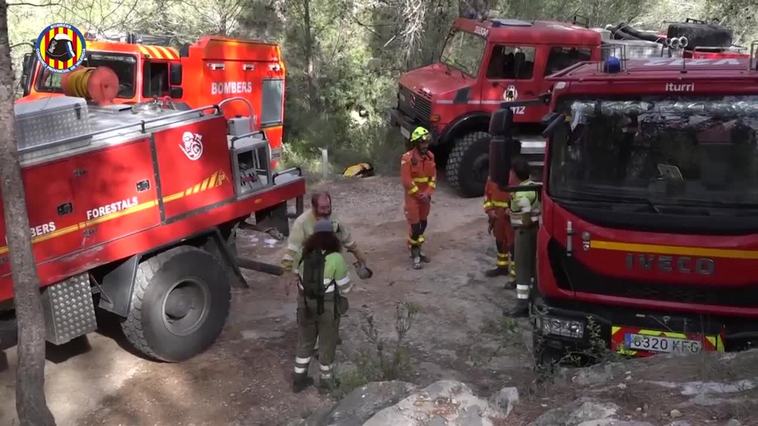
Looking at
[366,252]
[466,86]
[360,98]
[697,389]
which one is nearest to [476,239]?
[366,252]

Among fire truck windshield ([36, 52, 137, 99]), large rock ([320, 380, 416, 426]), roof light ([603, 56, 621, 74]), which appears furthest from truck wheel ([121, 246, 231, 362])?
fire truck windshield ([36, 52, 137, 99])

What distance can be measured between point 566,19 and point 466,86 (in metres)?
6.23

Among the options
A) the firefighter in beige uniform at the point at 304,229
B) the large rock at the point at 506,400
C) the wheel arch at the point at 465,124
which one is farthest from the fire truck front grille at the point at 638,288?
the wheel arch at the point at 465,124

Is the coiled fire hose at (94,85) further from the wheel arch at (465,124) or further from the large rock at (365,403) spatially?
the wheel arch at (465,124)

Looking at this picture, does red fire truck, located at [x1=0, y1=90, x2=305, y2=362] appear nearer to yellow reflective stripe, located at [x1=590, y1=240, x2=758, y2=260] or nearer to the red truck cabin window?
yellow reflective stripe, located at [x1=590, y1=240, x2=758, y2=260]

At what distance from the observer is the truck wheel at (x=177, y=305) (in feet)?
18.2

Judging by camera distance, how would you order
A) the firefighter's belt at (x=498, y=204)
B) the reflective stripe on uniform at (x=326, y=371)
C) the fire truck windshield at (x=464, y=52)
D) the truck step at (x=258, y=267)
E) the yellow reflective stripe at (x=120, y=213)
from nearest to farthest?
the yellow reflective stripe at (x=120, y=213) < the reflective stripe on uniform at (x=326, y=371) < the truck step at (x=258, y=267) < the firefighter's belt at (x=498, y=204) < the fire truck windshield at (x=464, y=52)

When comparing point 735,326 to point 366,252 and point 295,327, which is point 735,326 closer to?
point 295,327

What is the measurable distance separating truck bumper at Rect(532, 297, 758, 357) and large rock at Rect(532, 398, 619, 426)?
913 mm

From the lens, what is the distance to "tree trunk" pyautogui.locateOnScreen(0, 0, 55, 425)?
3900mm

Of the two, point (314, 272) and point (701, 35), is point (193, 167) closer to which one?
point (314, 272)

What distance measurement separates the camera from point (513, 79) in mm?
10914

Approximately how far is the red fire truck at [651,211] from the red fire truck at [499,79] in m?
5.94

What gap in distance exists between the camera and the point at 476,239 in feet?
30.3
